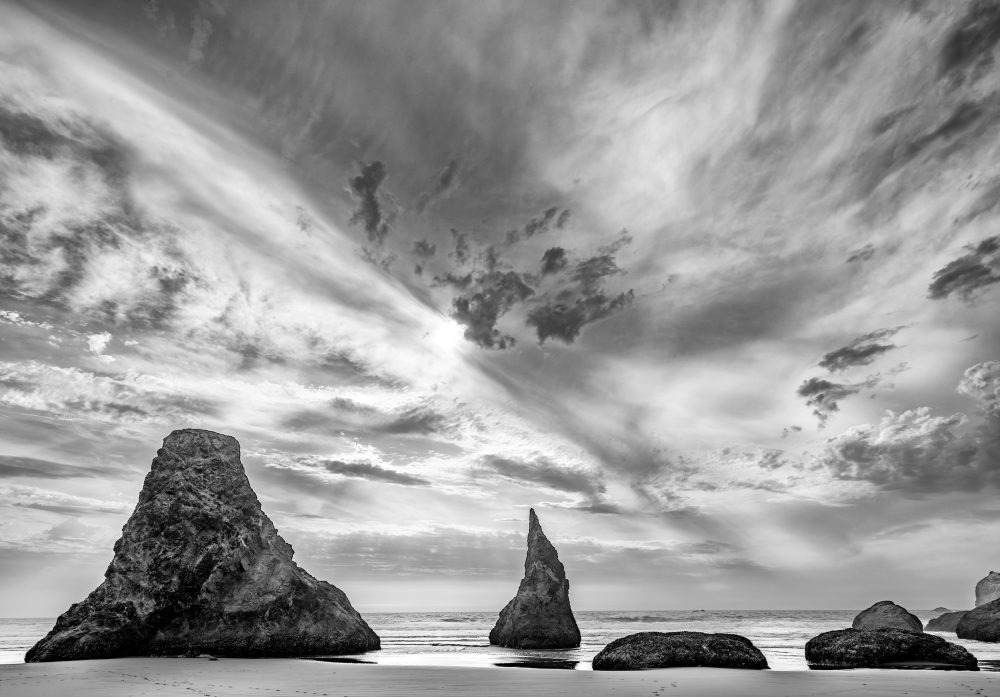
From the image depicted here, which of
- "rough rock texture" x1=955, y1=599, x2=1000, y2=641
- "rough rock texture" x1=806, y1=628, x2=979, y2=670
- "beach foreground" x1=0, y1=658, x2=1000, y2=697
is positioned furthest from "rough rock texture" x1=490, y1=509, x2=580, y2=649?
"rough rock texture" x1=955, y1=599, x2=1000, y2=641

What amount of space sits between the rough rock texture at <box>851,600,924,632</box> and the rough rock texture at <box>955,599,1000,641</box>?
370 cm

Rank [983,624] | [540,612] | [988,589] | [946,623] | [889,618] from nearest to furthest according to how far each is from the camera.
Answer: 1. [540,612]
2. [983,624]
3. [889,618]
4. [946,623]
5. [988,589]

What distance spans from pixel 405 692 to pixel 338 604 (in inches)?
741

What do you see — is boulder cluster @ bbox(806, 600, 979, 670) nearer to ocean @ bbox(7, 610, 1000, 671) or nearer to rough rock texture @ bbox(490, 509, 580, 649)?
ocean @ bbox(7, 610, 1000, 671)

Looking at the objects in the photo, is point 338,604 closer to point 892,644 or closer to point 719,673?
point 719,673

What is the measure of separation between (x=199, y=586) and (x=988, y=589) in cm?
8075

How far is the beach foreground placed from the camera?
12852mm

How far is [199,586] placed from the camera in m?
25.0

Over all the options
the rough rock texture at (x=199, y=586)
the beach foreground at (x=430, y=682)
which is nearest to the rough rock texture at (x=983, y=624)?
the beach foreground at (x=430, y=682)

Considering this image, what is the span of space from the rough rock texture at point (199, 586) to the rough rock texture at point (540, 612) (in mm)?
A: 13540

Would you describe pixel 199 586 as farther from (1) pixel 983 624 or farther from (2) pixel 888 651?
(1) pixel 983 624

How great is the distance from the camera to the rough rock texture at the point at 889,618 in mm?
44000

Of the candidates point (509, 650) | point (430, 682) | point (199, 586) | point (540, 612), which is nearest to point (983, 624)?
point (540, 612)

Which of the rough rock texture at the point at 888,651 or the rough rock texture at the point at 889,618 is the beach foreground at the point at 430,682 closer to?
the rough rock texture at the point at 888,651
